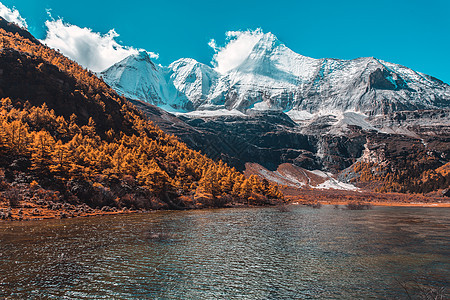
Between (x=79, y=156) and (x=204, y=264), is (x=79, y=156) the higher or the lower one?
the higher one

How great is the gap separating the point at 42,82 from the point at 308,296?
148m

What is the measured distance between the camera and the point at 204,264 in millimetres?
26266

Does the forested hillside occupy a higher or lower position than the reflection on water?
higher

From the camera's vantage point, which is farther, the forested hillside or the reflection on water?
→ the forested hillside

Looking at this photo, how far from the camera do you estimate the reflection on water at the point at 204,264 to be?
19.6m

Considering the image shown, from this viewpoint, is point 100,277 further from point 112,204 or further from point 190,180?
point 190,180

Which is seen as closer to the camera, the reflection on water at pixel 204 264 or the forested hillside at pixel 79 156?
the reflection on water at pixel 204 264

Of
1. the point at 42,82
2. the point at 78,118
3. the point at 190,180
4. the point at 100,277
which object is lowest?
the point at 100,277

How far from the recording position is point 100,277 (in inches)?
860

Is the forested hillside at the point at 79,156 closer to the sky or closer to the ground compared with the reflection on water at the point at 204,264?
closer to the sky

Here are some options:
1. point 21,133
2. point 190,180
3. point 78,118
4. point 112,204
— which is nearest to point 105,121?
point 78,118

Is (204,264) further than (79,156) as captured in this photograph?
No

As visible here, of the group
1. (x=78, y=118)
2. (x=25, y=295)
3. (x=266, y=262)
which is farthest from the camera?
(x=78, y=118)

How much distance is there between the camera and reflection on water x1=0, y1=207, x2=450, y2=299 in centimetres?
1964
